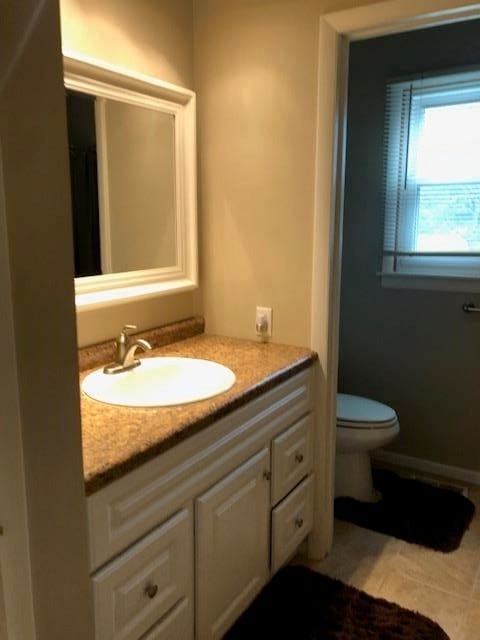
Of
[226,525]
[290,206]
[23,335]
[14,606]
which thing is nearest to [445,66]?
[290,206]

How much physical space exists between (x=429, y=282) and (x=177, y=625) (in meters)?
1.91

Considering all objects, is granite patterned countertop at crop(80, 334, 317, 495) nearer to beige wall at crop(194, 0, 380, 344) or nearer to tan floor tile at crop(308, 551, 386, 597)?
beige wall at crop(194, 0, 380, 344)

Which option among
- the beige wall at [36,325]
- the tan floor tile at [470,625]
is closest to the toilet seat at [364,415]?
the tan floor tile at [470,625]

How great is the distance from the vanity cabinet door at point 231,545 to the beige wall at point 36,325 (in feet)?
1.84

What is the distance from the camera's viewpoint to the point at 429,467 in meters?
2.81

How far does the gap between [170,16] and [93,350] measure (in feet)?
3.89

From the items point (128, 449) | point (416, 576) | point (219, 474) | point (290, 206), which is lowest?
point (416, 576)

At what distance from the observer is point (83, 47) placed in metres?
1.60

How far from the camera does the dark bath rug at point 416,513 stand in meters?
2.25

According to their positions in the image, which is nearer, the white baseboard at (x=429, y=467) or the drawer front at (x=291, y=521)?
the drawer front at (x=291, y=521)

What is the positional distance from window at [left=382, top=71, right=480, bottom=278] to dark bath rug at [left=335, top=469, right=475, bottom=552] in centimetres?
104

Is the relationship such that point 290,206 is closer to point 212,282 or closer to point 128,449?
point 212,282

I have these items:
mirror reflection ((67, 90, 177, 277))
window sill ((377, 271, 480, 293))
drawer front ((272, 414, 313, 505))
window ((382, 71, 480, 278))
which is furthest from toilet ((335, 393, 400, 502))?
mirror reflection ((67, 90, 177, 277))

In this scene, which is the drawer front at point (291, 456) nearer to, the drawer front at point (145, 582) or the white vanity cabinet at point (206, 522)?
the white vanity cabinet at point (206, 522)
